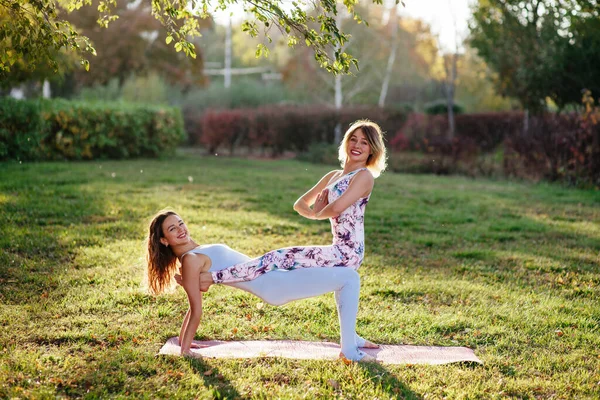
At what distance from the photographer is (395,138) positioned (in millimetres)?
18250

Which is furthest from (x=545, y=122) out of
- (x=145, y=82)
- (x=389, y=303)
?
(x=145, y=82)

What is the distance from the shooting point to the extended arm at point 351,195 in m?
3.88

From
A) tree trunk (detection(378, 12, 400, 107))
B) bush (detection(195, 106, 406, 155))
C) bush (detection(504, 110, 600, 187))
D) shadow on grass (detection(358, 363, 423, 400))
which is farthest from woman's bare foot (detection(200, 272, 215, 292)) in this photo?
tree trunk (detection(378, 12, 400, 107))

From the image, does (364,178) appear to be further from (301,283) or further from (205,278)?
(205,278)

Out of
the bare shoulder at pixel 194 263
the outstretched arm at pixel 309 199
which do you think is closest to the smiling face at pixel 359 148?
the outstretched arm at pixel 309 199

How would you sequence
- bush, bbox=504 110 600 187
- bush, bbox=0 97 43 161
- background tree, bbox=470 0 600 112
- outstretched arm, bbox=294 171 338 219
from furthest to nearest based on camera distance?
background tree, bbox=470 0 600 112, bush, bbox=0 97 43 161, bush, bbox=504 110 600 187, outstretched arm, bbox=294 171 338 219

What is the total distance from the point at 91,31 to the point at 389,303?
70.1 feet

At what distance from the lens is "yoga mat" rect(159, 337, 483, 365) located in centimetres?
398

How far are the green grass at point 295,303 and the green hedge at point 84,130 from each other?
210cm

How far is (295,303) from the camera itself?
517 cm

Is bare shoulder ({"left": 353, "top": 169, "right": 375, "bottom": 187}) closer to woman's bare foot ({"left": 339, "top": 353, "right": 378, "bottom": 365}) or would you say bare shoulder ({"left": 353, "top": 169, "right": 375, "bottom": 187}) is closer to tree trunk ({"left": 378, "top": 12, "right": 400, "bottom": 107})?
woman's bare foot ({"left": 339, "top": 353, "right": 378, "bottom": 365})

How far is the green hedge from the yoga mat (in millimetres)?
9477

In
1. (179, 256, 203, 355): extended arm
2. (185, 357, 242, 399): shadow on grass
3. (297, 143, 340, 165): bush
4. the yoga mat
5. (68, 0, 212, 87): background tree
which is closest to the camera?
(185, 357, 242, 399): shadow on grass

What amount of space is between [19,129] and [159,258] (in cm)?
997
